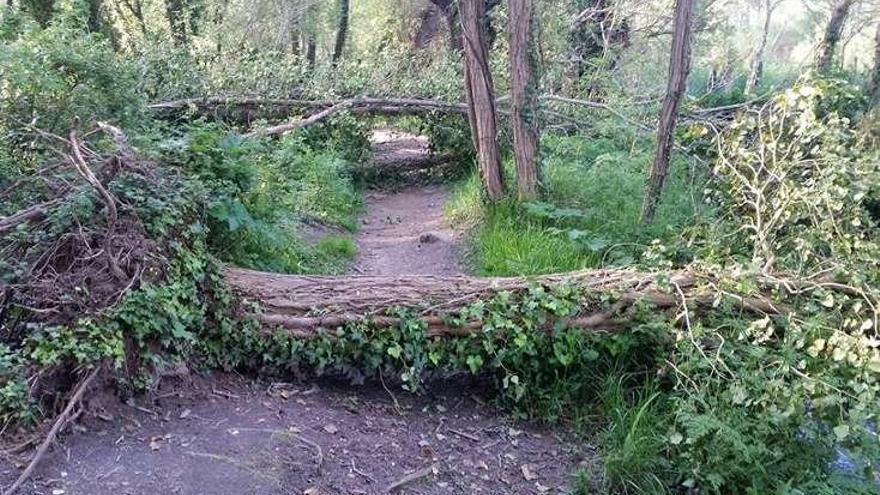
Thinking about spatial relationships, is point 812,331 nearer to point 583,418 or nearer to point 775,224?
point 775,224

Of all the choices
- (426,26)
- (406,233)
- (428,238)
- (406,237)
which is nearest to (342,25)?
(426,26)

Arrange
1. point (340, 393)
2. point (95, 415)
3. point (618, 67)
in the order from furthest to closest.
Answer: point (618, 67) → point (340, 393) → point (95, 415)

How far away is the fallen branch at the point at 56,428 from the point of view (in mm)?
2535

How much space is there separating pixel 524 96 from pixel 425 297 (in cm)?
320

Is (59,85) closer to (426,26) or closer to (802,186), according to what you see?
(802,186)

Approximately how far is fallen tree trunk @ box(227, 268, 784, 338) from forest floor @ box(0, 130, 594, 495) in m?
0.40

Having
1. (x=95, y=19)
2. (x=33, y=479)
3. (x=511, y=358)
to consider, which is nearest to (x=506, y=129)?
(x=511, y=358)

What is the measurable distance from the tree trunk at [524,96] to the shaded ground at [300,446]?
3105 mm

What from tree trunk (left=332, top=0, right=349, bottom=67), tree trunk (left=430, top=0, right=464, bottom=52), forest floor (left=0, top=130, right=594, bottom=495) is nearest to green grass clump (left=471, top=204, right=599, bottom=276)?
forest floor (left=0, top=130, right=594, bottom=495)

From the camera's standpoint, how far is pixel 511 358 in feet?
12.7

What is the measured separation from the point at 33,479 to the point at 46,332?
25.5 inches

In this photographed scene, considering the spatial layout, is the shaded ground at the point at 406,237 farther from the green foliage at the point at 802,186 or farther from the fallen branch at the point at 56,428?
the fallen branch at the point at 56,428

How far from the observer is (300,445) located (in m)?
3.22

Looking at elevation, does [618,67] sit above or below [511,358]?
above
